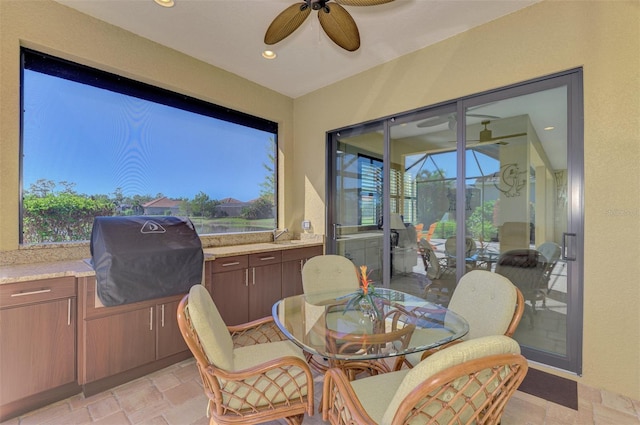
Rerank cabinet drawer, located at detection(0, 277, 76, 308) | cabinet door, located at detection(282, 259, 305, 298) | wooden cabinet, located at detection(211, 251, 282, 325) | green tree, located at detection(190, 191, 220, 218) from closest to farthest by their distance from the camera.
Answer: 1. cabinet drawer, located at detection(0, 277, 76, 308)
2. wooden cabinet, located at detection(211, 251, 282, 325)
3. green tree, located at detection(190, 191, 220, 218)
4. cabinet door, located at detection(282, 259, 305, 298)

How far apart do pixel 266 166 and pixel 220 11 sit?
210 cm

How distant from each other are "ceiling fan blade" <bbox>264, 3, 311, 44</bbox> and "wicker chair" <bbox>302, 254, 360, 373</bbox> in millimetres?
1886

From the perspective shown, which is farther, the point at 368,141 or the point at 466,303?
the point at 368,141

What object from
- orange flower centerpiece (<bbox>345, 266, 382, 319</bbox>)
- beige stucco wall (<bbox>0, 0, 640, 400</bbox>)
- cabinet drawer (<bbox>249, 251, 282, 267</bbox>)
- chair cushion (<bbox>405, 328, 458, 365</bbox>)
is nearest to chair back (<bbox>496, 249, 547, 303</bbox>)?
beige stucco wall (<bbox>0, 0, 640, 400</bbox>)

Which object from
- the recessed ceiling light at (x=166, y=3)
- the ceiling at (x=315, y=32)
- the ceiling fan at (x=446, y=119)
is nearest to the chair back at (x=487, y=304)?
the ceiling at (x=315, y=32)

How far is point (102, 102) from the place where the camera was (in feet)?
9.17

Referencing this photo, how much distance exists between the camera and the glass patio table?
4.94 feet

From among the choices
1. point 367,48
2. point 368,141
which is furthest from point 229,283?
point 367,48

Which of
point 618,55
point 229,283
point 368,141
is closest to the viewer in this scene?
point 618,55

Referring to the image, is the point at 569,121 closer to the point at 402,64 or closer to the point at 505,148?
the point at 505,148

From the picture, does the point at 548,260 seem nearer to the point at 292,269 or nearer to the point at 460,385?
the point at 460,385

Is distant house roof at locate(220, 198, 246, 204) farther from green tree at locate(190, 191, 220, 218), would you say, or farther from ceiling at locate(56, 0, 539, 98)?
ceiling at locate(56, 0, 539, 98)

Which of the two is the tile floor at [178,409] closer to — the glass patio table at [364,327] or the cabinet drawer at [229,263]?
the glass patio table at [364,327]

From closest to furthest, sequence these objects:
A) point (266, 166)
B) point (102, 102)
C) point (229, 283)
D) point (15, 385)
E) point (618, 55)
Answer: point (15, 385) → point (618, 55) → point (102, 102) → point (229, 283) → point (266, 166)
